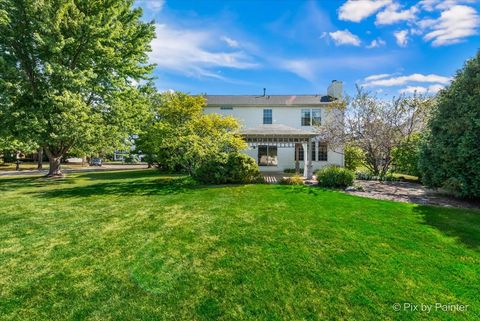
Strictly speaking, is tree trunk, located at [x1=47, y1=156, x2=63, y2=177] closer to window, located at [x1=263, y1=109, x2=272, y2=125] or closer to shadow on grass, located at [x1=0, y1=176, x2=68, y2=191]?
shadow on grass, located at [x1=0, y1=176, x2=68, y2=191]

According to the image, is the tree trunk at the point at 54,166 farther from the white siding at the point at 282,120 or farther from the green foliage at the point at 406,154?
the green foliage at the point at 406,154

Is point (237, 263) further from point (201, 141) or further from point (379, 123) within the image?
point (379, 123)

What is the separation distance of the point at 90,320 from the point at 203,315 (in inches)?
55.2

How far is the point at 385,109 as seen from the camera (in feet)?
56.6

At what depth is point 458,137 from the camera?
9242 millimetres

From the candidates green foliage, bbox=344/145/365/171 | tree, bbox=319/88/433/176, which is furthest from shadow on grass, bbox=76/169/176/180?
green foliage, bbox=344/145/365/171

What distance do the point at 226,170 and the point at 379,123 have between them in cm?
1097

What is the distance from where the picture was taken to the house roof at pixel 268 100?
23562mm

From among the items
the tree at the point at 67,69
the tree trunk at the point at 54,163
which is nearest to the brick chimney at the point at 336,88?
the tree at the point at 67,69

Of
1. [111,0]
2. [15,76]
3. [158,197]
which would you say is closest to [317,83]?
[111,0]

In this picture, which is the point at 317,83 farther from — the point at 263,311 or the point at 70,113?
the point at 263,311

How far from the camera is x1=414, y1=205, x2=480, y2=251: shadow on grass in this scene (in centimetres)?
570

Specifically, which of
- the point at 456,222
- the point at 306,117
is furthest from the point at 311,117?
the point at 456,222

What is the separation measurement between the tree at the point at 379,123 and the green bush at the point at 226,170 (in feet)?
29.8
